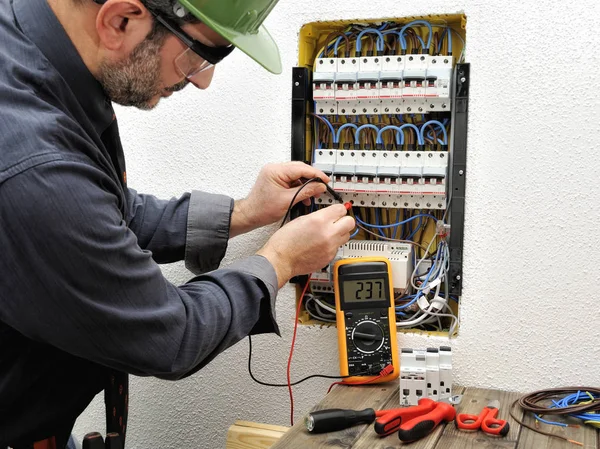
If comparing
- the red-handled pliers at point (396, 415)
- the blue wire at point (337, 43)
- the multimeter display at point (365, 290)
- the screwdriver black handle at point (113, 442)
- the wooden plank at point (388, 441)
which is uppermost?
the blue wire at point (337, 43)

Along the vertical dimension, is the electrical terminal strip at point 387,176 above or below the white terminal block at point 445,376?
above

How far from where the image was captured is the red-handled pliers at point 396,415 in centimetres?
112

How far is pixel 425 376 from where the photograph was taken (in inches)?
50.0

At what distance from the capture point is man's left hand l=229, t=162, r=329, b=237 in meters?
1.43

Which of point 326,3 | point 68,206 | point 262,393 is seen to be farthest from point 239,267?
point 326,3

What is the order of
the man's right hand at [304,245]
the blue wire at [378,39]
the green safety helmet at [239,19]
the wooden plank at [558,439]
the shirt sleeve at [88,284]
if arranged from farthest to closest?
the blue wire at [378,39]
the man's right hand at [304,245]
the wooden plank at [558,439]
the green safety helmet at [239,19]
the shirt sleeve at [88,284]

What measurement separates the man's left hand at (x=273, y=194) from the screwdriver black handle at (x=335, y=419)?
1.62 feet

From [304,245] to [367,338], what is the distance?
0.95ft

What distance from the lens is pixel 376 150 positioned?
1519mm

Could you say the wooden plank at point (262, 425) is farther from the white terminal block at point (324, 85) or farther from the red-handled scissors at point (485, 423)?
the white terminal block at point (324, 85)

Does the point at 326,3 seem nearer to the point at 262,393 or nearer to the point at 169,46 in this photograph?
the point at 169,46

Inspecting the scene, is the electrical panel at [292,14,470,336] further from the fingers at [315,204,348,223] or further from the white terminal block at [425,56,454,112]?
the fingers at [315,204,348,223]

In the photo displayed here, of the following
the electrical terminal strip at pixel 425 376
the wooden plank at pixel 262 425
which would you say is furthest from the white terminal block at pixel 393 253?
the wooden plank at pixel 262 425

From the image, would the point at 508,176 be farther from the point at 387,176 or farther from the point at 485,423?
the point at 485,423
